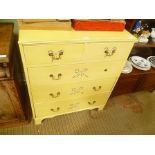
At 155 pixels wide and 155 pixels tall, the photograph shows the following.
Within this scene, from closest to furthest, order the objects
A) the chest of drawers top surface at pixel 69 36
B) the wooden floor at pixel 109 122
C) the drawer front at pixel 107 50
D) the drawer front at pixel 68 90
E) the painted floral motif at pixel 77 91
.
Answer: the chest of drawers top surface at pixel 69 36 < the drawer front at pixel 107 50 < the drawer front at pixel 68 90 < the painted floral motif at pixel 77 91 < the wooden floor at pixel 109 122

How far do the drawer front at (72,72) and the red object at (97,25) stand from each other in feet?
0.77

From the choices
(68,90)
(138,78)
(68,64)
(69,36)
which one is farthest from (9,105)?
(138,78)

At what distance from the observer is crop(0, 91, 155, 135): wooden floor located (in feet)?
4.85

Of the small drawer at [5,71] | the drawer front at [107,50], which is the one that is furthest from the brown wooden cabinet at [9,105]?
the drawer front at [107,50]

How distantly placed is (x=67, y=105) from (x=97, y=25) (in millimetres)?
758

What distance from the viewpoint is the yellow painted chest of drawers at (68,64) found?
900mm

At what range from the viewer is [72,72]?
111cm

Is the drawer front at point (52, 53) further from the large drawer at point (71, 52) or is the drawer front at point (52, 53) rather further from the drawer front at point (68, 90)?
the drawer front at point (68, 90)

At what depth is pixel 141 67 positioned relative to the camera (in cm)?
159

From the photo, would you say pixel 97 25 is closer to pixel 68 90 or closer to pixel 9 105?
pixel 68 90
